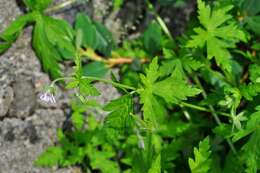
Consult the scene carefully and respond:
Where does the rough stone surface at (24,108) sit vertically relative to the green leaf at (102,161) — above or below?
above

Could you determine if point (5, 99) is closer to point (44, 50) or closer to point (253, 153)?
point (44, 50)

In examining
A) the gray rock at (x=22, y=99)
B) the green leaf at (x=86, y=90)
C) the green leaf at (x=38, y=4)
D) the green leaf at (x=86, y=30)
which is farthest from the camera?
the green leaf at (x=86, y=30)

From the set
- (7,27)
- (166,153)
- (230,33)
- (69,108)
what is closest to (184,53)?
(230,33)

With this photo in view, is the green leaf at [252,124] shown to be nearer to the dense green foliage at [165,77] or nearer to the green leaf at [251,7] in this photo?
the dense green foliage at [165,77]

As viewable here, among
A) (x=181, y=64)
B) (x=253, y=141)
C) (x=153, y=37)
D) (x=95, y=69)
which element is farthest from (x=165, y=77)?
(x=253, y=141)

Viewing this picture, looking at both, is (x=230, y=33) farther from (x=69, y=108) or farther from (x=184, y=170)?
(x=69, y=108)

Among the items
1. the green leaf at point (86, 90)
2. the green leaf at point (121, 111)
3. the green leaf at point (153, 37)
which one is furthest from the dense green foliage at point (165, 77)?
the green leaf at point (86, 90)

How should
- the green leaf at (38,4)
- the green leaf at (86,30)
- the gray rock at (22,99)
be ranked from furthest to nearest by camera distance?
the green leaf at (86,30), the gray rock at (22,99), the green leaf at (38,4)
